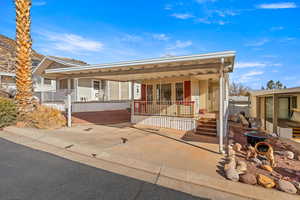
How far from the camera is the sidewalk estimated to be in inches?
124

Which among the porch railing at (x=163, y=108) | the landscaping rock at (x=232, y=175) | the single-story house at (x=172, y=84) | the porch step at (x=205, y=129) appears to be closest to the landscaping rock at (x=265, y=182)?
the landscaping rock at (x=232, y=175)

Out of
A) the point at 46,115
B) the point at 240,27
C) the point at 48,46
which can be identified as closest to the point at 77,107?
the point at 46,115

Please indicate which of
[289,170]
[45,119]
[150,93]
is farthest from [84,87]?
[289,170]

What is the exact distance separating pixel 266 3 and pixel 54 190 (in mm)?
13244

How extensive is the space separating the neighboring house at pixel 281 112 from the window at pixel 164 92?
5949mm

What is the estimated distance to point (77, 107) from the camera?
45.9 ft

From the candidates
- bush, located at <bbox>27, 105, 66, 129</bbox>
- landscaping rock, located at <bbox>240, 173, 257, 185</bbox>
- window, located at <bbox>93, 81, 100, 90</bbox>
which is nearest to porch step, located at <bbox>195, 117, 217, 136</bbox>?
landscaping rock, located at <bbox>240, 173, 257, 185</bbox>

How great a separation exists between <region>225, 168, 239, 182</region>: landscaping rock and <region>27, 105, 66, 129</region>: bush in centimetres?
853

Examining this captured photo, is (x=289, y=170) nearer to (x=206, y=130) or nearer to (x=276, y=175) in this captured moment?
(x=276, y=175)

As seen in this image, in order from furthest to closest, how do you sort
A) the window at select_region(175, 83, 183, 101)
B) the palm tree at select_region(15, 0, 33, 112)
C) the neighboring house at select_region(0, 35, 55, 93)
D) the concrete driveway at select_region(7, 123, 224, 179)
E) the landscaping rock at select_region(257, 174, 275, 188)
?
the neighboring house at select_region(0, 35, 55, 93)
the window at select_region(175, 83, 183, 101)
the palm tree at select_region(15, 0, 33, 112)
the concrete driveway at select_region(7, 123, 224, 179)
the landscaping rock at select_region(257, 174, 275, 188)

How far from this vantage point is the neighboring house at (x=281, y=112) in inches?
341

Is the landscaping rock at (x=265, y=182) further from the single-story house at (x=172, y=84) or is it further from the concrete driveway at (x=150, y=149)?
the single-story house at (x=172, y=84)

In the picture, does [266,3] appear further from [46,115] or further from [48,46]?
[48,46]

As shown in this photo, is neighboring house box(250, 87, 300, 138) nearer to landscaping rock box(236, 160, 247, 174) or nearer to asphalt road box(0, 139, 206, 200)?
landscaping rock box(236, 160, 247, 174)
